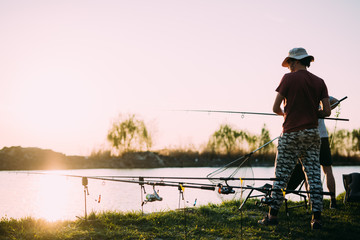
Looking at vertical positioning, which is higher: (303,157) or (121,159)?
(303,157)

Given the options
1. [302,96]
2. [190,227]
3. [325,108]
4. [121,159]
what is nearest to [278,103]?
[302,96]

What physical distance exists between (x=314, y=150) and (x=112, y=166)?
23712 millimetres

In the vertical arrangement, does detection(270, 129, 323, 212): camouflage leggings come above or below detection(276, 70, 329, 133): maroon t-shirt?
below

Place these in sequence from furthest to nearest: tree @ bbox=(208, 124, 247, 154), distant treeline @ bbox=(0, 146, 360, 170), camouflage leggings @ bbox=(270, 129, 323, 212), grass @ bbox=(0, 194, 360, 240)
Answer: tree @ bbox=(208, 124, 247, 154) < distant treeline @ bbox=(0, 146, 360, 170) < grass @ bbox=(0, 194, 360, 240) < camouflage leggings @ bbox=(270, 129, 323, 212)

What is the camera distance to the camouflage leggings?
3162 millimetres

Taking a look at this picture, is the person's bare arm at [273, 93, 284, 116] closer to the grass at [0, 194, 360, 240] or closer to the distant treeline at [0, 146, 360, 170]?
the grass at [0, 194, 360, 240]

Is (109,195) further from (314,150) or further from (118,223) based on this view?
(314,150)

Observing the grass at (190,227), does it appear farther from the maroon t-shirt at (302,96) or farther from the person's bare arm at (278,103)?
the person's bare arm at (278,103)

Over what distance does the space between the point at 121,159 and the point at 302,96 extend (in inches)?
964

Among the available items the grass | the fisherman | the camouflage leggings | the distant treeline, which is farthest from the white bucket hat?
the distant treeline

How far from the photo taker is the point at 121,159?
26.5m

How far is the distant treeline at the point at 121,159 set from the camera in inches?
923

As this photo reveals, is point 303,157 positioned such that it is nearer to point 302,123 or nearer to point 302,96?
point 302,123

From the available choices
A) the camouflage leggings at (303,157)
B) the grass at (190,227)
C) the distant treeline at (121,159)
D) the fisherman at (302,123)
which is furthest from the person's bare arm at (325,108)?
the distant treeline at (121,159)
